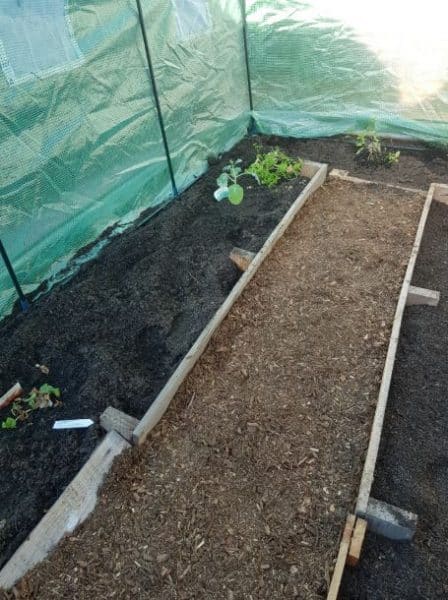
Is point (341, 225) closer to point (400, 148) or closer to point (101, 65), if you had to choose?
point (400, 148)

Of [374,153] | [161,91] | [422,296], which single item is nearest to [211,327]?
[422,296]

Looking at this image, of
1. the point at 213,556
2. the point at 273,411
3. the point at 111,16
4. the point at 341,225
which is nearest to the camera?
the point at 213,556

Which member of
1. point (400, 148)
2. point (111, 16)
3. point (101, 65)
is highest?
point (111, 16)

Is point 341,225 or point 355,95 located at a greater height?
point 355,95

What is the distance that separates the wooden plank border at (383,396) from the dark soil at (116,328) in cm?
121

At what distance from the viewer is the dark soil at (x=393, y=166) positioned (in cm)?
491

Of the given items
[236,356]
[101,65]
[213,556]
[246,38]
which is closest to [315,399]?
[236,356]

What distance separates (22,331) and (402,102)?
4.65m

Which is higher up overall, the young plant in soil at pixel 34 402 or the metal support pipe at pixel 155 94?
the metal support pipe at pixel 155 94

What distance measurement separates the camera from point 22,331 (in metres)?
3.45

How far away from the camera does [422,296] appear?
341 cm

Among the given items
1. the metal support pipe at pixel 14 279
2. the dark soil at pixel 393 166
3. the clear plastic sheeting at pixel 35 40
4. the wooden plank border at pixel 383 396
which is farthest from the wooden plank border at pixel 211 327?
the clear plastic sheeting at pixel 35 40

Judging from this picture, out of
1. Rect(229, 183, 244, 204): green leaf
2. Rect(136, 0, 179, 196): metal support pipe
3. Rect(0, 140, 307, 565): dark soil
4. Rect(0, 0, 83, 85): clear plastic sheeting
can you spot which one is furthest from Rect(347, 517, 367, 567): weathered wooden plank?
Rect(136, 0, 179, 196): metal support pipe

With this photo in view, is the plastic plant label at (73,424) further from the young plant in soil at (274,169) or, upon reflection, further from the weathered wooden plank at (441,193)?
the weathered wooden plank at (441,193)
